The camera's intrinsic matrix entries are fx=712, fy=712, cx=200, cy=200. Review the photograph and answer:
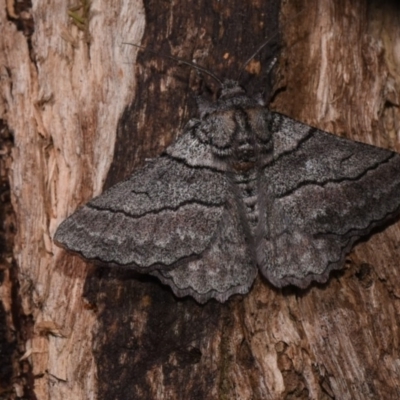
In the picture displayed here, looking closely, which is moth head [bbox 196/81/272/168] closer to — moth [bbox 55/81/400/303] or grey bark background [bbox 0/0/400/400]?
moth [bbox 55/81/400/303]

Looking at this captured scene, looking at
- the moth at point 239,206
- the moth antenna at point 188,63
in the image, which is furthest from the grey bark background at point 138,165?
the moth at point 239,206

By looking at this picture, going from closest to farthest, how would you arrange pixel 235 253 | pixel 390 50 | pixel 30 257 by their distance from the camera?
pixel 235 253 → pixel 30 257 → pixel 390 50

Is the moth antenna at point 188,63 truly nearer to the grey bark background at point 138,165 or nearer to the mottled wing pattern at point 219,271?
the grey bark background at point 138,165

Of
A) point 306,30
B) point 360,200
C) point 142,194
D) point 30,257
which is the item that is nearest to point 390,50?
point 306,30

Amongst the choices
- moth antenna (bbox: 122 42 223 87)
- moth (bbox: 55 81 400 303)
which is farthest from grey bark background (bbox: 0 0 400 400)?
moth (bbox: 55 81 400 303)

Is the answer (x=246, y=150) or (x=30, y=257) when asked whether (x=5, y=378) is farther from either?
(x=246, y=150)

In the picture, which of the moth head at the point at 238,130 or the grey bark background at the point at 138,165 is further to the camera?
the moth head at the point at 238,130
